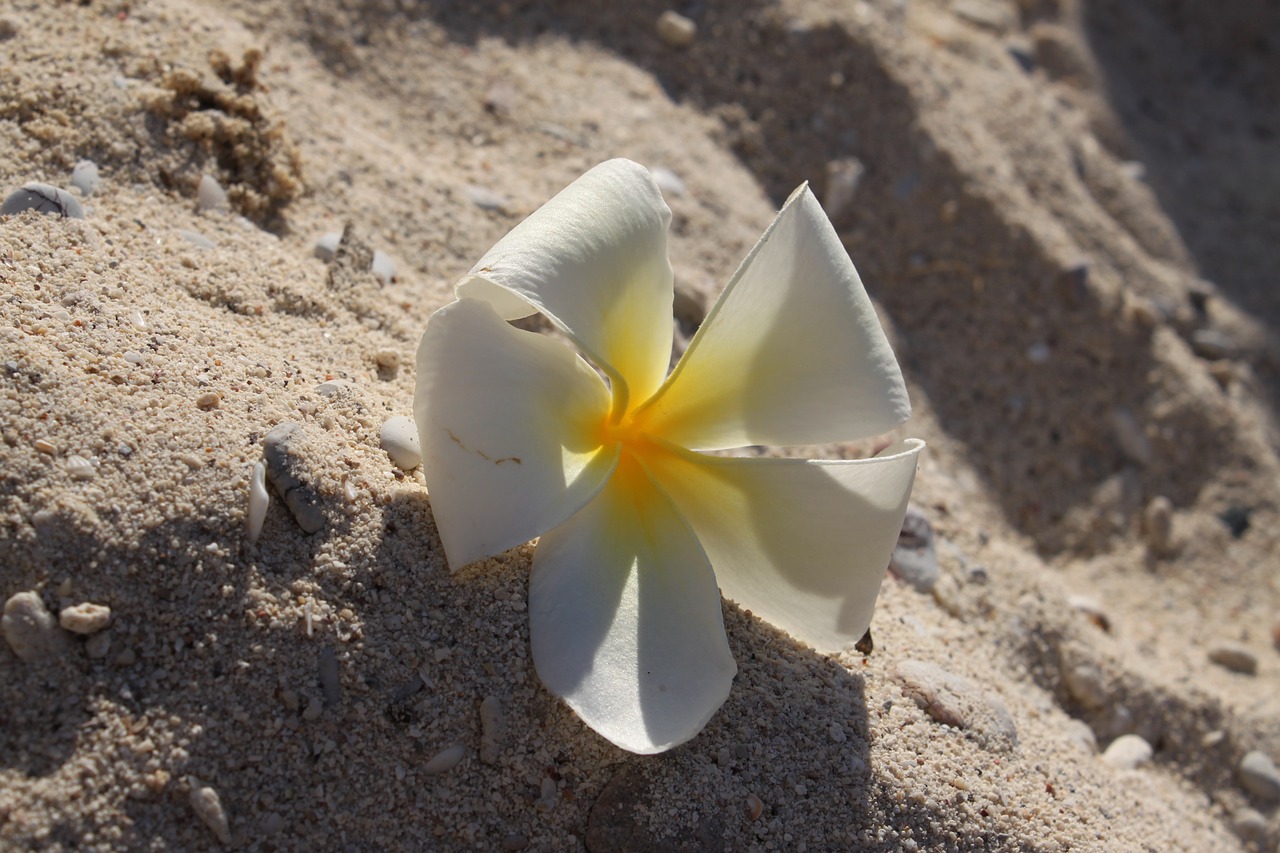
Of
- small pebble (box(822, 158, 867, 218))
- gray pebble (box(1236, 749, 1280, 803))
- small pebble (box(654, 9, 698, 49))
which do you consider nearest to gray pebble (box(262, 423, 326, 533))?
small pebble (box(822, 158, 867, 218))

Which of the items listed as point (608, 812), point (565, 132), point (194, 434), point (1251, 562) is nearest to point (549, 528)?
point (608, 812)

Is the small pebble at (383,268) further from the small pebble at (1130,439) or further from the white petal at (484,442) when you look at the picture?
the small pebble at (1130,439)

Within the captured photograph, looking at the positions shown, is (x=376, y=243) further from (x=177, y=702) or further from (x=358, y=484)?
(x=177, y=702)

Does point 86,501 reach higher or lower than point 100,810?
Answer: higher

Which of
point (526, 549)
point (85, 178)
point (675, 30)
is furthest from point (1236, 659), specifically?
point (85, 178)

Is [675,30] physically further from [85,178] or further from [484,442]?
[484,442]
